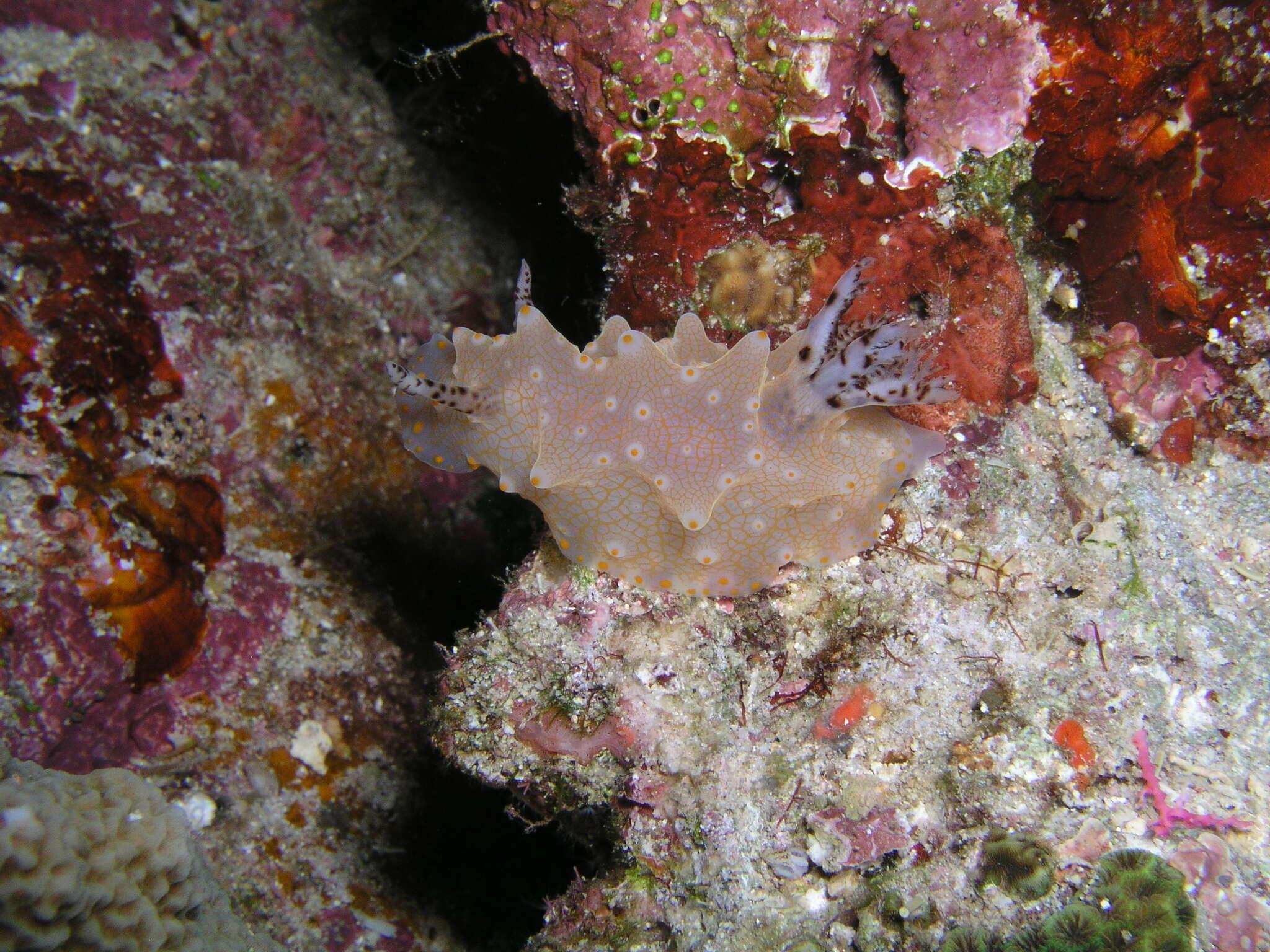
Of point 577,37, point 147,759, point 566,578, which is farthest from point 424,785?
point 577,37

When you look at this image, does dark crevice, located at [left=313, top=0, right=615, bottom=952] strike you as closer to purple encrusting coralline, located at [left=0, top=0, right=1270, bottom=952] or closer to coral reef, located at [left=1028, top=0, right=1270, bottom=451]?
purple encrusting coralline, located at [left=0, top=0, right=1270, bottom=952]

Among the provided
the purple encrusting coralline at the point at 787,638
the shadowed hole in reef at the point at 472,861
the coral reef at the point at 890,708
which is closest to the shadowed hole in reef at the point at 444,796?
the shadowed hole in reef at the point at 472,861

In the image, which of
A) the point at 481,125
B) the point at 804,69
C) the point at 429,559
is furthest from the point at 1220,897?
the point at 481,125

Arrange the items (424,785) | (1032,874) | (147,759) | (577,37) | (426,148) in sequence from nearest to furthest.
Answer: (1032,874)
(577,37)
(147,759)
(424,785)
(426,148)

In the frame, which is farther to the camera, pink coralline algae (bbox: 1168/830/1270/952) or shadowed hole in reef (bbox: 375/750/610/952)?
shadowed hole in reef (bbox: 375/750/610/952)

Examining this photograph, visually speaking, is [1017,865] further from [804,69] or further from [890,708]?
[804,69]

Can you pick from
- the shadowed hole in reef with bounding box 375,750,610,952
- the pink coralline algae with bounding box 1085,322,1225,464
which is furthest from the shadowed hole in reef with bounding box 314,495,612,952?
the pink coralline algae with bounding box 1085,322,1225,464

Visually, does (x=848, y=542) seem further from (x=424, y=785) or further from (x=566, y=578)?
(x=424, y=785)
